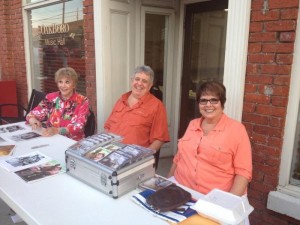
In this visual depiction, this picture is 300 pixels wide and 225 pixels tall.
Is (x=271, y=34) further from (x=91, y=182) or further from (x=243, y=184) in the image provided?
(x=91, y=182)

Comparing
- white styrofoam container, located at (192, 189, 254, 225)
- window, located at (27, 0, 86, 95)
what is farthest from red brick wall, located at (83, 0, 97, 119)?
white styrofoam container, located at (192, 189, 254, 225)

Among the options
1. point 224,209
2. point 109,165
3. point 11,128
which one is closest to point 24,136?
point 11,128

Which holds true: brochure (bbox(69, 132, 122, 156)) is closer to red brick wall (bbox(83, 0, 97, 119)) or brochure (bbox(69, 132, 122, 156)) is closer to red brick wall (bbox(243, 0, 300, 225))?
red brick wall (bbox(243, 0, 300, 225))

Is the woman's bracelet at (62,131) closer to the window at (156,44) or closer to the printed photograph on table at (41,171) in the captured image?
the printed photograph on table at (41,171)

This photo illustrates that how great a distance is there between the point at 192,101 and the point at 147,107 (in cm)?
137

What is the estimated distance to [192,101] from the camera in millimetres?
3723

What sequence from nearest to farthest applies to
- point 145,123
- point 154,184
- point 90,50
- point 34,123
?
point 154,184
point 145,123
point 34,123
point 90,50

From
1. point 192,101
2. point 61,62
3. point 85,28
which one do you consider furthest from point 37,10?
point 192,101

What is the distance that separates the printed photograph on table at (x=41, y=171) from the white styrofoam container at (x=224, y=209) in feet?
2.93

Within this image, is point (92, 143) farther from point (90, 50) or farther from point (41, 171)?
point (90, 50)

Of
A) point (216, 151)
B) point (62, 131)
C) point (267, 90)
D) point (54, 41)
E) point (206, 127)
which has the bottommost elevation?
point (62, 131)

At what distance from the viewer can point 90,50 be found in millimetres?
3436

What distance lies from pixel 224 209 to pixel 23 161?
1.34m

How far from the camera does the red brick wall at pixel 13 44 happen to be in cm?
491
